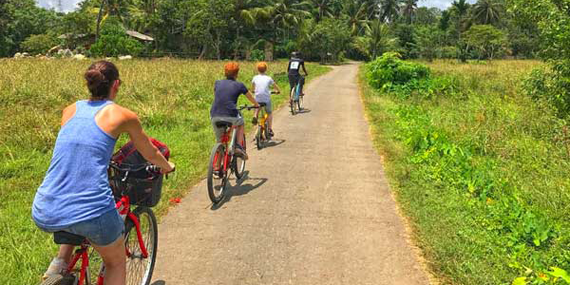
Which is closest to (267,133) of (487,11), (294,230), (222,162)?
(222,162)

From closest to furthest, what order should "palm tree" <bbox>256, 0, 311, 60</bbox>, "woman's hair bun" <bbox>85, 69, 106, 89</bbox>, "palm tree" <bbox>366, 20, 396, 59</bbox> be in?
"woman's hair bun" <bbox>85, 69, 106, 89</bbox>, "palm tree" <bbox>256, 0, 311, 60</bbox>, "palm tree" <bbox>366, 20, 396, 59</bbox>

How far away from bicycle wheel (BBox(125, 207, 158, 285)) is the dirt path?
9.7 inches

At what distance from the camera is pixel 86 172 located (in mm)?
2252

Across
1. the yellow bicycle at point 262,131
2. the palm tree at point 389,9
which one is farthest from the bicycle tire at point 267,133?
the palm tree at point 389,9

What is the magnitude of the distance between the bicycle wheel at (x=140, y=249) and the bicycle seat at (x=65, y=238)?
728 millimetres

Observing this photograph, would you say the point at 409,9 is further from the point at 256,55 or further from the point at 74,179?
the point at 74,179

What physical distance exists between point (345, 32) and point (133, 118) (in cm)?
5225

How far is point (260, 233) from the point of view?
15.2 ft

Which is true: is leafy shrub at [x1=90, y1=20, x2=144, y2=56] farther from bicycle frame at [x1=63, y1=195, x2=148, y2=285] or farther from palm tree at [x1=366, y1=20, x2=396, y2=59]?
bicycle frame at [x1=63, y1=195, x2=148, y2=285]

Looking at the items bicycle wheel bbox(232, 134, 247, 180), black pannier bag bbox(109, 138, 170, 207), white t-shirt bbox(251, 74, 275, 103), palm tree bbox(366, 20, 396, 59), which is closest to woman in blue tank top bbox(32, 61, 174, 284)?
black pannier bag bbox(109, 138, 170, 207)

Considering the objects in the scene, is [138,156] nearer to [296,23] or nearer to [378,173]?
[378,173]

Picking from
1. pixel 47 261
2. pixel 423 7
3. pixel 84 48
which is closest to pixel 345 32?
pixel 84 48

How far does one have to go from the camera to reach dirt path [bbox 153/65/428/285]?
383 cm

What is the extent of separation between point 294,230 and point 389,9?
77697 millimetres
